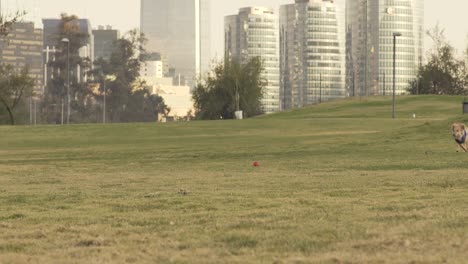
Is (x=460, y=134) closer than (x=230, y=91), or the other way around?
(x=460, y=134)

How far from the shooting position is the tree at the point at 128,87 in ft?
559

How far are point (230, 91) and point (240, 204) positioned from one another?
87.2m

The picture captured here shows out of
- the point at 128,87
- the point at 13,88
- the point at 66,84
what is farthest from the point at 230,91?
the point at 128,87

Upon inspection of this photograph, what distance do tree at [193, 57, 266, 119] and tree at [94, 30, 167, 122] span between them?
64860 millimetres

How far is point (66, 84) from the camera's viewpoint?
525 ft

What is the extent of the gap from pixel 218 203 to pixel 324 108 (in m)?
71.5

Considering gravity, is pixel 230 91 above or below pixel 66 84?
below

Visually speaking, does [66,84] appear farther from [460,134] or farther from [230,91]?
[460,134]

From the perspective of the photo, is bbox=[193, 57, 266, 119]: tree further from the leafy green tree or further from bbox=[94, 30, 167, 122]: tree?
bbox=[94, 30, 167, 122]: tree

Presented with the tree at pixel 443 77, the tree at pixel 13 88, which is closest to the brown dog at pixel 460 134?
the tree at pixel 13 88

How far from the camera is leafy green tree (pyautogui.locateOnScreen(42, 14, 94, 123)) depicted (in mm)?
157938

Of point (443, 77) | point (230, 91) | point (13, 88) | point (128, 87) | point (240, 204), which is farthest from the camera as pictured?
point (128, 87)

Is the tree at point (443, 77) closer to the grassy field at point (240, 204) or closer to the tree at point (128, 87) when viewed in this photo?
the tree at point (128, 87)

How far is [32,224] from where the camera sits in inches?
543
